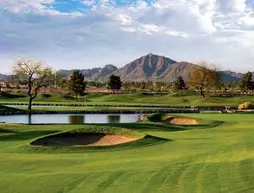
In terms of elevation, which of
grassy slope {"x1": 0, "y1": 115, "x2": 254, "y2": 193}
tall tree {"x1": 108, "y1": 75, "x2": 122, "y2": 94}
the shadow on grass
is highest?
tall tree {"x1": 108, "y1": 75, "x2": 122, "y2": 94}

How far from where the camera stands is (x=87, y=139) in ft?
93.9

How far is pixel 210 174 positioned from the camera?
14766mm

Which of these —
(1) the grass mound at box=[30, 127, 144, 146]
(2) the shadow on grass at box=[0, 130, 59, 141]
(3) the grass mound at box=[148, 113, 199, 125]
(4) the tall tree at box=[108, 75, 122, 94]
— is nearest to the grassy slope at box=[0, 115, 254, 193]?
(1) the grass mound at box=[30, 127, 144, 146]

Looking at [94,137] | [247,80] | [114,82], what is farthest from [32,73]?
[247,80]

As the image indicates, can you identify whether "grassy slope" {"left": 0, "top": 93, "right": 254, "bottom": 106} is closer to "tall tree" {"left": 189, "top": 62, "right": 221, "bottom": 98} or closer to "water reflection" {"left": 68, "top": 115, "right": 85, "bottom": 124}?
A: "tall tree" {"left": 189, "top": 62, "right": 221, "bottom": 98}

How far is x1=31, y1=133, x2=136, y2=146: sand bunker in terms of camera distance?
2734 cm

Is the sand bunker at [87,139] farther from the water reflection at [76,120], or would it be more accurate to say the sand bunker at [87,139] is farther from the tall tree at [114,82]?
the tall tree at [114,82]

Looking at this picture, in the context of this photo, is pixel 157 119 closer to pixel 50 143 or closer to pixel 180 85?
pixel 50 143

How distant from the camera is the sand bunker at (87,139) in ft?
89.7

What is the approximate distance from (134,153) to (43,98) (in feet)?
318

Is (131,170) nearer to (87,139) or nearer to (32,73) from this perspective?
(87,139)

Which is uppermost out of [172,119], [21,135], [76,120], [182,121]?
[21,135]

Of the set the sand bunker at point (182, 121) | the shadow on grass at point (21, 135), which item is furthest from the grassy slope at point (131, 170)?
the sand bunker at point (182, 121)

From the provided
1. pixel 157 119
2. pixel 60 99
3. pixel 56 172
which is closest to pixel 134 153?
pixel 56 172
